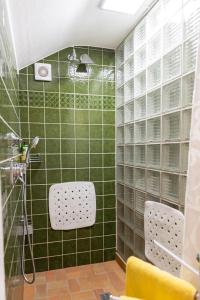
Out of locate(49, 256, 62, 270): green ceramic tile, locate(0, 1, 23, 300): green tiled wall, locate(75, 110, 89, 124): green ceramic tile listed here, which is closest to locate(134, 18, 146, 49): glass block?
locate(75, 110, 89, 124): green ceramic tile

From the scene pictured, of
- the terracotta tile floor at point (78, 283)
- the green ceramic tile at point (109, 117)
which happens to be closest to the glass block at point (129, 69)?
the green ceramic tile at point (109, 117)

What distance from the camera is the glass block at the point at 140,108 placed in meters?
1.70

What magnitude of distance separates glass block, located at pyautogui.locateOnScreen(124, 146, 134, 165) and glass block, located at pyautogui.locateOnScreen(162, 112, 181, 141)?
528 mm

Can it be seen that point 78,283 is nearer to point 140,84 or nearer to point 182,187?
point 182,187

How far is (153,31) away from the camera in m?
1.53

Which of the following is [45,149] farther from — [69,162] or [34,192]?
[34,192]

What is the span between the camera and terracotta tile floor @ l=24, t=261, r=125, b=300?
181 cm

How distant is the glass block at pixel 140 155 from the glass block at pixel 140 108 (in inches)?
9.6

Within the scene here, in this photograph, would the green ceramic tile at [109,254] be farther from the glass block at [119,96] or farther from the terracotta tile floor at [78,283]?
the glass block at [119,96]

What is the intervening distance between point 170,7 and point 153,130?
0.77 meters

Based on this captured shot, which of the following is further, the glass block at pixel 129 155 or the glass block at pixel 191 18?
the glass block at pixel 129 155

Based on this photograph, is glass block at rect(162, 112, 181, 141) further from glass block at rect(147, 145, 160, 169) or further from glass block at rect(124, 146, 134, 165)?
glass block at rect(124, 146, 134, 165)

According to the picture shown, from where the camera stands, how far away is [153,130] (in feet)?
5.12

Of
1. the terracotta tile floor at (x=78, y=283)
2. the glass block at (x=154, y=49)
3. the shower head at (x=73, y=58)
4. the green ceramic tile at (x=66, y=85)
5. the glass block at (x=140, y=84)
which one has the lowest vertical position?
the terracotta tile floor at (x=78, y=283)
